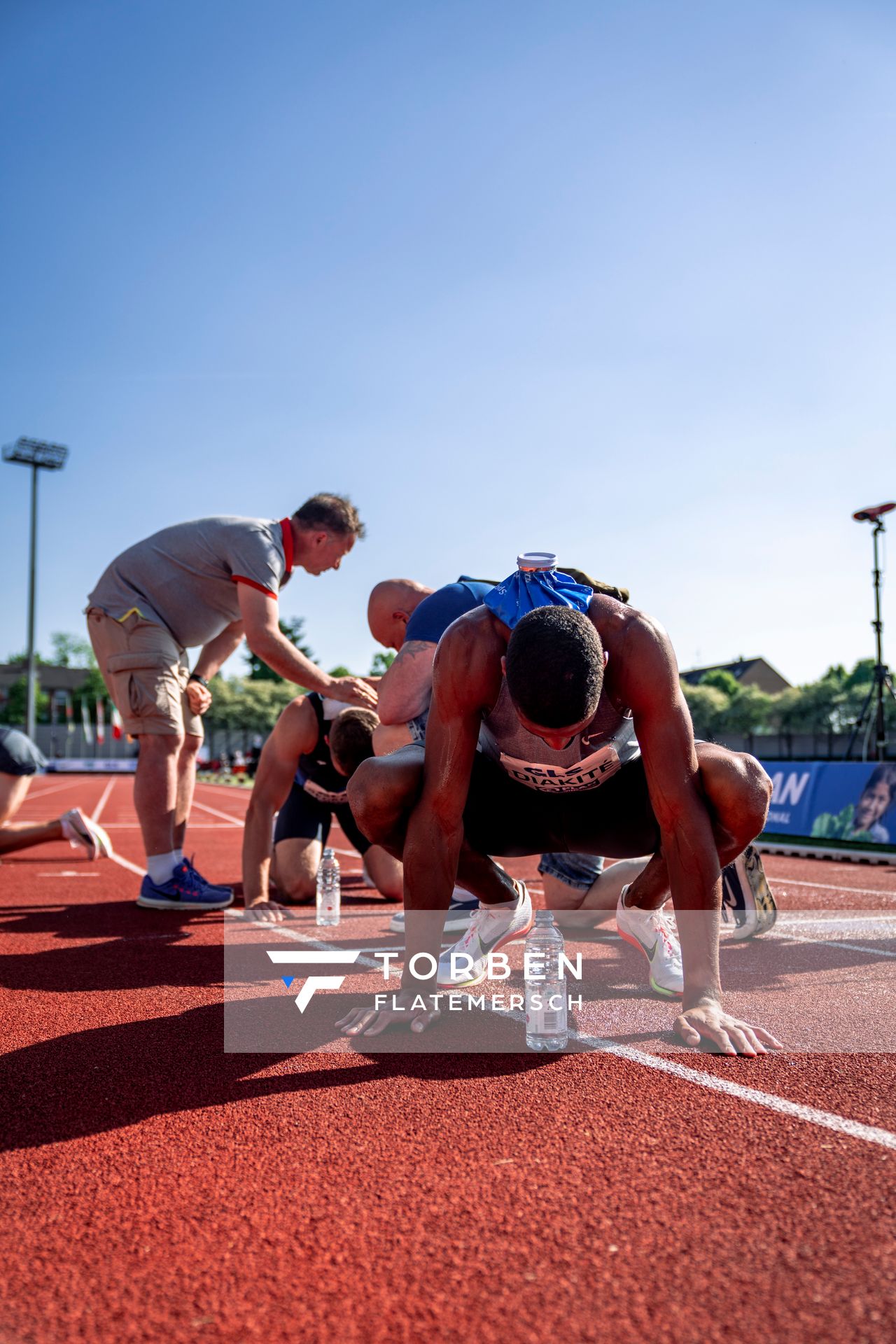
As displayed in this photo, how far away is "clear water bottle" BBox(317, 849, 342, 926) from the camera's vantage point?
5262 millimetres

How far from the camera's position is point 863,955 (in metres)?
4.41

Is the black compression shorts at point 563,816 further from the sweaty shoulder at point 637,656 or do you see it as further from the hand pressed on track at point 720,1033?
the hand pressed on track at point 720,1033

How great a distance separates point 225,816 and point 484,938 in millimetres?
15944

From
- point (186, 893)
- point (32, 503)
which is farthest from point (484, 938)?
point (32, 503)

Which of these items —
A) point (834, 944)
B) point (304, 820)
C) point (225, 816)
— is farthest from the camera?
point (225, 816)

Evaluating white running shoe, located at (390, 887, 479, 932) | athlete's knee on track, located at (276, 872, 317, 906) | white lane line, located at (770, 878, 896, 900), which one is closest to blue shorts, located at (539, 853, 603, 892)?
white running shoe, located at (390, 887, 479, 932)

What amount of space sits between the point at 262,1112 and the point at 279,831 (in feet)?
14.2

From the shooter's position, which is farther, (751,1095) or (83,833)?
(83,833)

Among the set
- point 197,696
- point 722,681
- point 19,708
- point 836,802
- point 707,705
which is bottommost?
point 836,802

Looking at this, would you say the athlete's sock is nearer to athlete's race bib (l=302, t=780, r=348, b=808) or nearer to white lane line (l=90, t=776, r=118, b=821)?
athlete's race bib (l=302, t=780, r=348, b=808)

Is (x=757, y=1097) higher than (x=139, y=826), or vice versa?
(x=757, y=1097)

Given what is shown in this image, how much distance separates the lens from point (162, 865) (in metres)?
5.64

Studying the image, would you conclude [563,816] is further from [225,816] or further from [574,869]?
[225,816]

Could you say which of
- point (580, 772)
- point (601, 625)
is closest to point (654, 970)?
point (580, 772)
